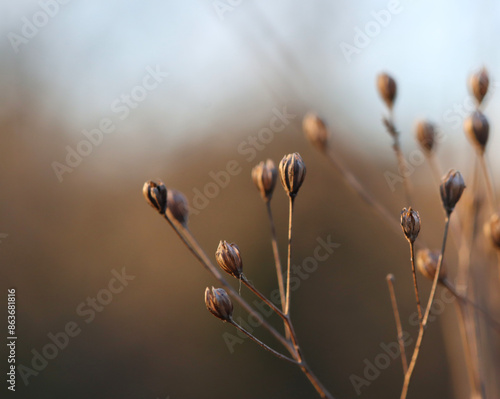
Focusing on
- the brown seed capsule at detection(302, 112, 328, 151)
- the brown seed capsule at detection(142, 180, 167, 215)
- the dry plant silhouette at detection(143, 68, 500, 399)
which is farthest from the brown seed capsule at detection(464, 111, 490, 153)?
the brown seed capsule at detection(142, 180, 167, 215)

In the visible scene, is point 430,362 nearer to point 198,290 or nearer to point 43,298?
point 198,290

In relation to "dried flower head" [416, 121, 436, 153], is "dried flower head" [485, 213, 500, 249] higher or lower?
lower

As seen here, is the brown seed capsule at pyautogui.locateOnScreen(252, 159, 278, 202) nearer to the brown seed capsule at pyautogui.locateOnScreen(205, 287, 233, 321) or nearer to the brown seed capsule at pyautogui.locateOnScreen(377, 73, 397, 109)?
the brown seed capsule at pyautogui.locateOnScreen(205, 287, 233, 321)

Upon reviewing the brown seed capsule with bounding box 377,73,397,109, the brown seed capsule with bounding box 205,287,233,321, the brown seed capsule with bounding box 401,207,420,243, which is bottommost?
the brown seed capsule with bounding box 401,207,420,243

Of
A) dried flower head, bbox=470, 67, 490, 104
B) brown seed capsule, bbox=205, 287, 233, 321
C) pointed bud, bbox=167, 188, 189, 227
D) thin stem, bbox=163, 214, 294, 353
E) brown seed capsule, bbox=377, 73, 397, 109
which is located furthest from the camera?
brown seed capsule, bbox=377, 73, 397, 109

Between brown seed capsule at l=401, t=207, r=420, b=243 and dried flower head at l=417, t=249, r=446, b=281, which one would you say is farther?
dried flower head at l=417, t=249, r=446, b=281

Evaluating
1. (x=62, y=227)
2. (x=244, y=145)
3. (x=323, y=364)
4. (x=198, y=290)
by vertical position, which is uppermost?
(x=62, y=227)

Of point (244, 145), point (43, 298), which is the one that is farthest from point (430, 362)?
point (43, 298)

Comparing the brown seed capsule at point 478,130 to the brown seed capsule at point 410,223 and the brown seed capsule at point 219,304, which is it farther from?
the brown seed capsule at point 219,304
